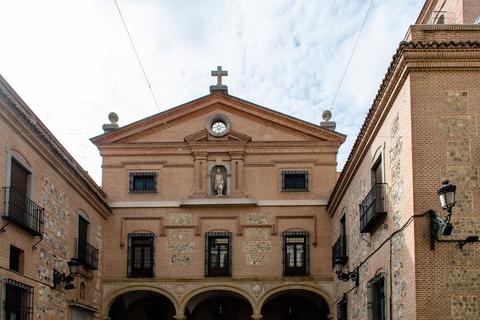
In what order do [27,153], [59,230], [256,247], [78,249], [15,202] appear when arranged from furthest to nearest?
[256,247] < [78,249] < [59,230] < [27,153] < [15,202]

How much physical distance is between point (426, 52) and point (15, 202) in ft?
33.2

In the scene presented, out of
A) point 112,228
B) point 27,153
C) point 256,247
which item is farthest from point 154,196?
point 27,153

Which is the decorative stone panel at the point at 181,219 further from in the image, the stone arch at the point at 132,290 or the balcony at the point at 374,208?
the balcony at the point at 374,208

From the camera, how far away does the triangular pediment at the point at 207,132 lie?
2872 centimetres

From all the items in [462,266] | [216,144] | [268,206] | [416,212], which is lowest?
[462,266]

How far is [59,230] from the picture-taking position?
21453 millimetres

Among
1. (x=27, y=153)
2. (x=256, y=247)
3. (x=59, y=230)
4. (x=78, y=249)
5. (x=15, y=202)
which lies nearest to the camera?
(x=15, y=202)

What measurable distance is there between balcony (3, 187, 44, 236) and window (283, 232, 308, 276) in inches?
427

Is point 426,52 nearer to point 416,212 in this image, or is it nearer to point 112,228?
point 416,212

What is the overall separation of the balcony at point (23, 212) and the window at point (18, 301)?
1.41 metres

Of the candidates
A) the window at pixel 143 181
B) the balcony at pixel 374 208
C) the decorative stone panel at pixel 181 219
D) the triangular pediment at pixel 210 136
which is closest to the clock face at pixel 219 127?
the triangular pediment at pixel 210 136

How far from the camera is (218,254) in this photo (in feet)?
91.2

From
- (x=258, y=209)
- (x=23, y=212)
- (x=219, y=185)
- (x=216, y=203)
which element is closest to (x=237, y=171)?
(x=219, y=185)

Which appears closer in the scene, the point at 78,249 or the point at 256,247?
the point at 78,249
